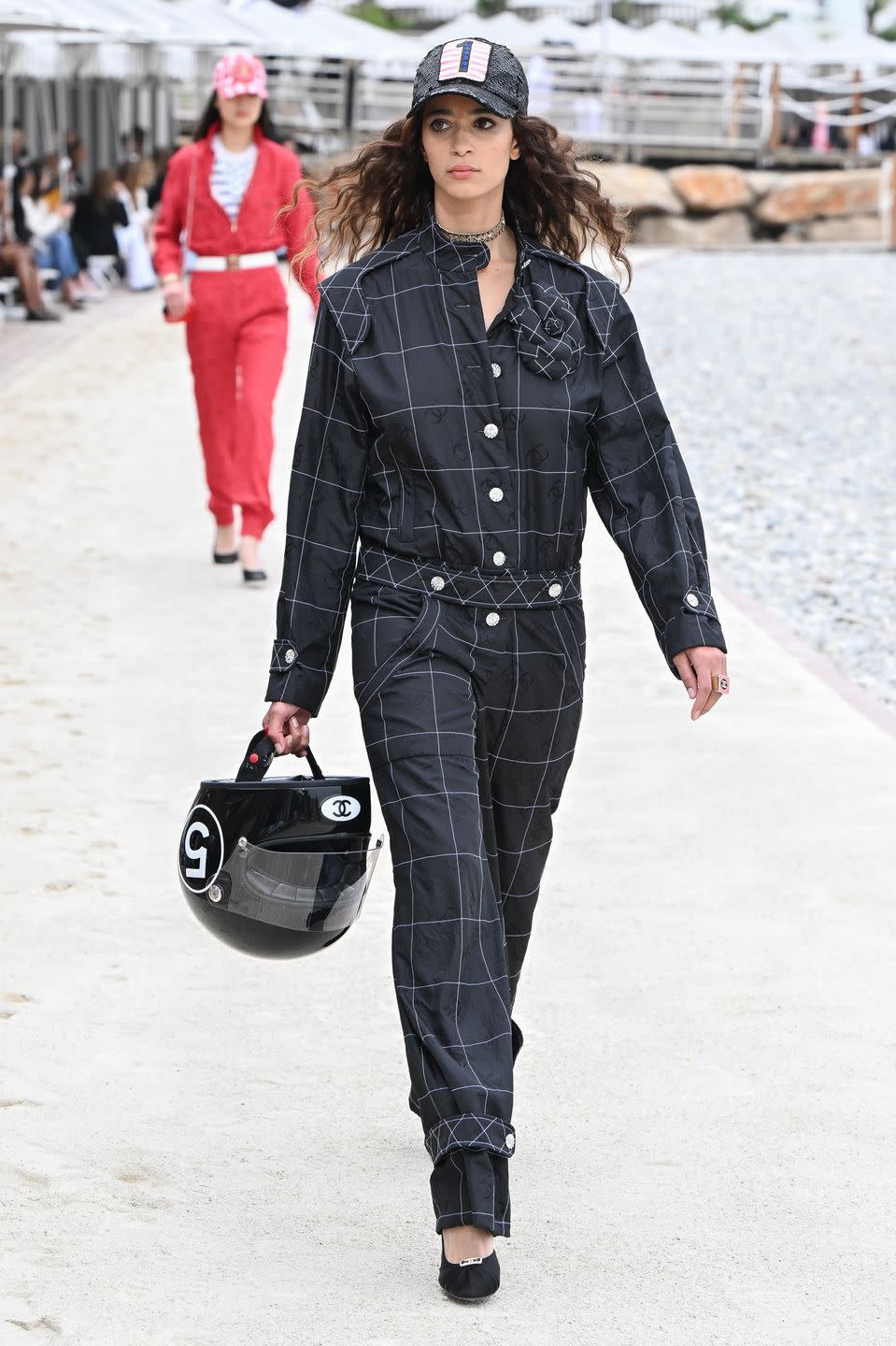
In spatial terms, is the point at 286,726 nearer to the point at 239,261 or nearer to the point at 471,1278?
the point at 471,1278

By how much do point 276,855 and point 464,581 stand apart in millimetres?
506

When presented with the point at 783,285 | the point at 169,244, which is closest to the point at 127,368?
the point at 169,244

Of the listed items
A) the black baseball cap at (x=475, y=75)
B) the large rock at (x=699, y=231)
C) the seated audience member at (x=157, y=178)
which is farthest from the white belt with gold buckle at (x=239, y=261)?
the large rock at (x=699, y=231)

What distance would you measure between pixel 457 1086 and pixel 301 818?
495 millimetres

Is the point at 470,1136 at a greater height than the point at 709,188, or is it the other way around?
the point at 470,1136

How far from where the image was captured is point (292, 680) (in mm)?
3432

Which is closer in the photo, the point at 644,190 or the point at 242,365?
the point at 242,365

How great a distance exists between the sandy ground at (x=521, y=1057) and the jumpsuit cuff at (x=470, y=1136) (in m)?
0.25

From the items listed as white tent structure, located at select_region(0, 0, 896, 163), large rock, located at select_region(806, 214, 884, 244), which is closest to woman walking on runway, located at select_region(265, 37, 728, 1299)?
white tent structure, located at select_region(0, 0, 896, 163)

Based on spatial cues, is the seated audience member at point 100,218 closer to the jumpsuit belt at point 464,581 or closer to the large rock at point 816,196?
the large rock at point 816,196

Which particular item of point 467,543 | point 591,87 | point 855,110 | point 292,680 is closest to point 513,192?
point 467,543

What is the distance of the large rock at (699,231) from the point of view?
3616 centimetres

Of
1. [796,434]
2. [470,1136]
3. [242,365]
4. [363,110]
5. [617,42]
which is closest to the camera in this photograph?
[470,1136]

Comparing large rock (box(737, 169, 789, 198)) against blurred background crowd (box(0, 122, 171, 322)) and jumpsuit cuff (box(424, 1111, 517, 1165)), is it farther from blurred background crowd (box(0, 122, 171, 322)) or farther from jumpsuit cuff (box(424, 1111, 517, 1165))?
jumpsuit cuff (box(424, 1111, 517, 1165))
